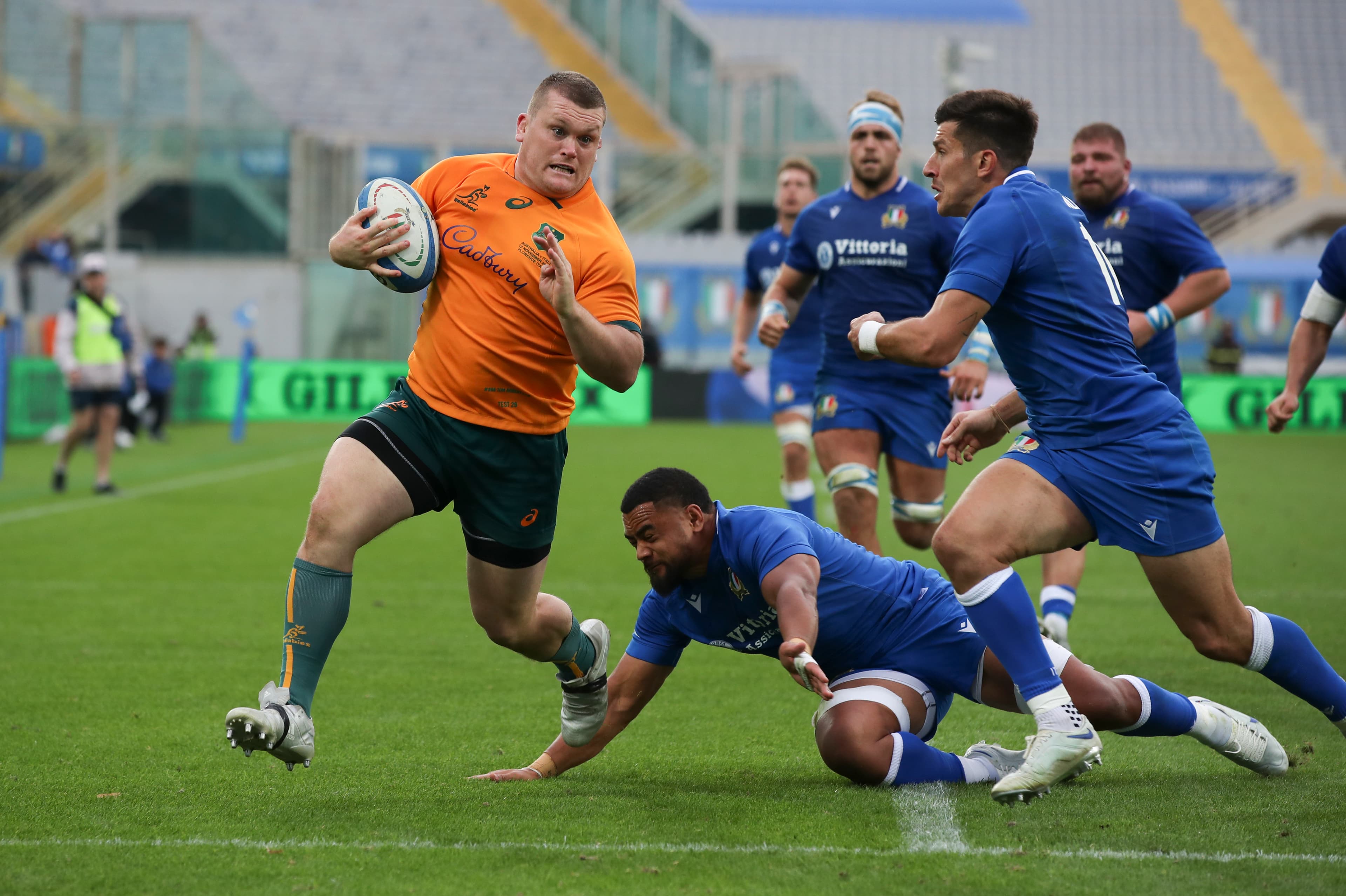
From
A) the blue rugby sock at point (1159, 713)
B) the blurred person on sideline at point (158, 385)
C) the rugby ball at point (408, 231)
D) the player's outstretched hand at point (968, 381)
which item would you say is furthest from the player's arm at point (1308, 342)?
the blurred person on sideline at point (158, 385)

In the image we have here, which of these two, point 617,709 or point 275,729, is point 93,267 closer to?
point 617,709

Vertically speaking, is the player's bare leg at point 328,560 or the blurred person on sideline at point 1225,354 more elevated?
the blurred person on sideline at point 1225,354

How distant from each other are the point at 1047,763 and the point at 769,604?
3.15ft

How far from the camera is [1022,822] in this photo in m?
4.10

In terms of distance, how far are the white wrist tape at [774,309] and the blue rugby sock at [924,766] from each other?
2.96 meters

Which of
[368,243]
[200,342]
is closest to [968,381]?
[368,243]

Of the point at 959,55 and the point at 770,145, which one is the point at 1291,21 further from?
the point at 959,55

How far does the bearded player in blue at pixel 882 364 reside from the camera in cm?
711

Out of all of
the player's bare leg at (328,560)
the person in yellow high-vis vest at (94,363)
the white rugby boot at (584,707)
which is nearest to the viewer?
the player's bare leg at (328,560)

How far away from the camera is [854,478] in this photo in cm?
707

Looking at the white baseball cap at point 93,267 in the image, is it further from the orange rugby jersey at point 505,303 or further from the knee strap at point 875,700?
the knee strap at point 875,700

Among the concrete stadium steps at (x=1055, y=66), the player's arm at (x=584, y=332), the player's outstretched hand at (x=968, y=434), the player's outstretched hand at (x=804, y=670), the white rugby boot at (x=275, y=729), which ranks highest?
the concrete stadium steps at (x=1055, y=66)

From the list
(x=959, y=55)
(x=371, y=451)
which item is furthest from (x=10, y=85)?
(x=371, y=451)

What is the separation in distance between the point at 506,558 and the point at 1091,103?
34.3 metres
